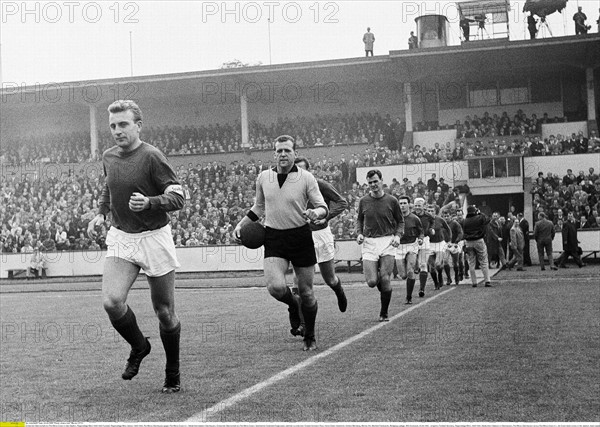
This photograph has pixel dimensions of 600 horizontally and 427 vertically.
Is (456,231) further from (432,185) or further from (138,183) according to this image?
(138,183)

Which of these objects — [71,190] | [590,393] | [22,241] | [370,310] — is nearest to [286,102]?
[71,190]

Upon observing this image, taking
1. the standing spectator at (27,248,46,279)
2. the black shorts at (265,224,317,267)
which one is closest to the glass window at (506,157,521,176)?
the standing spectator at (27,248,46,279)

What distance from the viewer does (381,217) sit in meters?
12.8

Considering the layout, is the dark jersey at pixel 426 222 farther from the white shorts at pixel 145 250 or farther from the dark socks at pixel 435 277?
the white shorts at pixel 145 250

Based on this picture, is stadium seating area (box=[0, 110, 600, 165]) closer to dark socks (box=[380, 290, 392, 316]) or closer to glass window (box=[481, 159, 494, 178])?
glass window (box=[481, 159, 494, 178])

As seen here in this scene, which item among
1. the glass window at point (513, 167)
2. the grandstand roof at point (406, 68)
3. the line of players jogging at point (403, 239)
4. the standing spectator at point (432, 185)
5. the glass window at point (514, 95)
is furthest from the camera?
the glass window at point (514, 95)

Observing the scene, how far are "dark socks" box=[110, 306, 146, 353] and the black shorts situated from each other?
2.42m

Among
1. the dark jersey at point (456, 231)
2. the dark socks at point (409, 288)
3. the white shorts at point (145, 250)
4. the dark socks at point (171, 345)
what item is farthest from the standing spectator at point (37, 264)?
the white shorts at point (145, 250)

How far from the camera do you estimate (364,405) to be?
6051mm

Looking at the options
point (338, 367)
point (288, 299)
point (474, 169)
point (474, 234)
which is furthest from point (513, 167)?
point (338, 367)

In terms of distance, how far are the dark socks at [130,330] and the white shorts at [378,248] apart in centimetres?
616

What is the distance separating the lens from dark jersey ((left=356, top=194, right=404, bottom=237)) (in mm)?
12703

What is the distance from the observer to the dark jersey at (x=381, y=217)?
1270cm

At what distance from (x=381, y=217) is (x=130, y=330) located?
6546 mm
